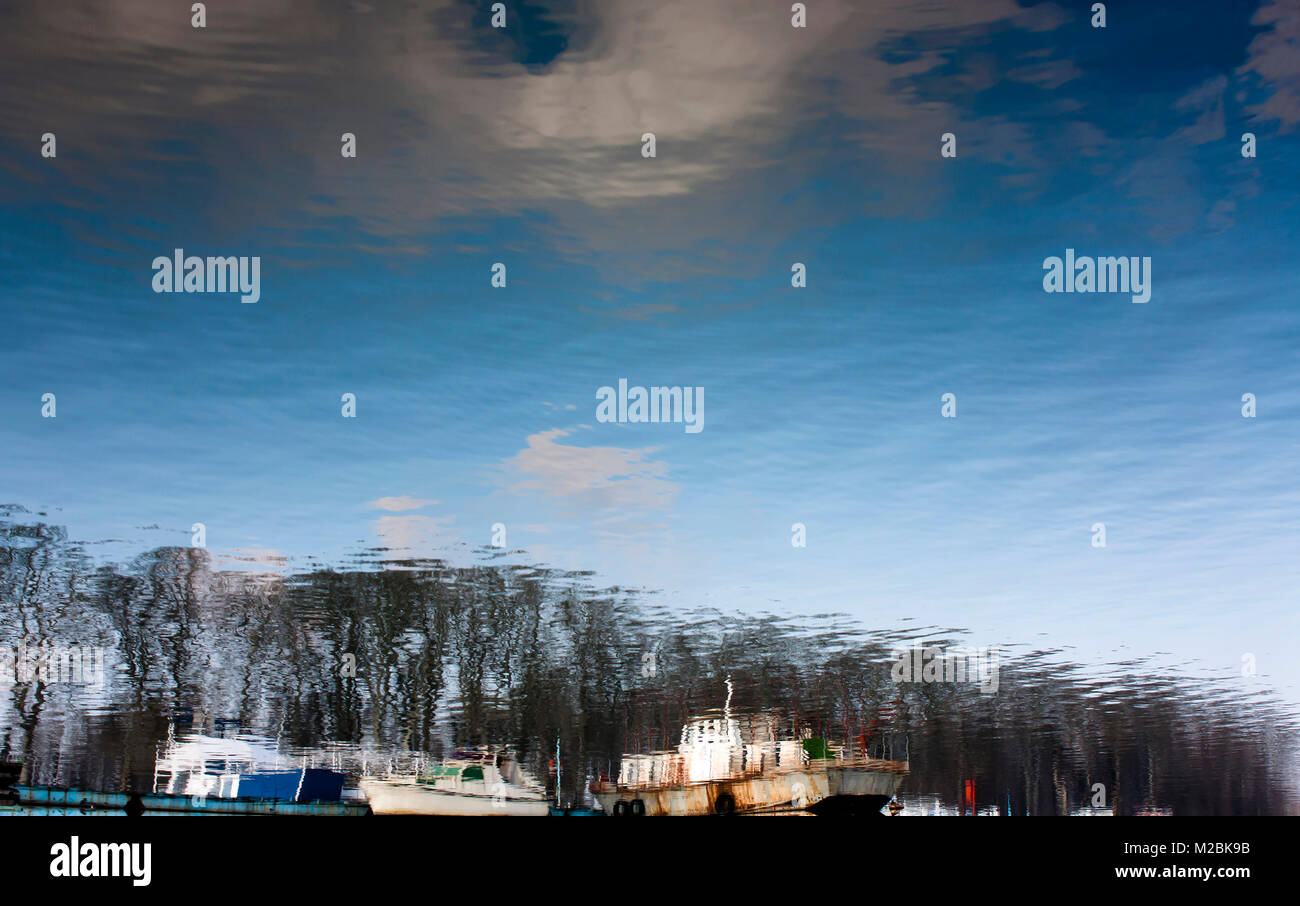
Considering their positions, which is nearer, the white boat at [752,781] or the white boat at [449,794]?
the white boat at [449,794]

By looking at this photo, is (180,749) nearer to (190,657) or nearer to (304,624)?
(190,657)

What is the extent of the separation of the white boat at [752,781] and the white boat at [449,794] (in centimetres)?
1038

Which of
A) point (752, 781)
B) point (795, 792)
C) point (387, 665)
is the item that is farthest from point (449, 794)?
point (387, 665)

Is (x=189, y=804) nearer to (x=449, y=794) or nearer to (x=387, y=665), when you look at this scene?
(x=449, y=794)

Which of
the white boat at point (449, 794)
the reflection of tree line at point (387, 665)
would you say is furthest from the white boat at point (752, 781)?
the reflection of tree line at point (387, 665)

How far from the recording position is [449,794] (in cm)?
7100

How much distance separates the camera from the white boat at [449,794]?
68.0 m

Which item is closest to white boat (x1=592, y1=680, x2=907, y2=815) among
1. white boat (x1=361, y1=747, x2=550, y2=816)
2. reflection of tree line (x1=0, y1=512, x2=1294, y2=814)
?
white boat (x1=361, y1=747, x2=550, y2=816)

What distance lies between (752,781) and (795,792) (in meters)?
4.25

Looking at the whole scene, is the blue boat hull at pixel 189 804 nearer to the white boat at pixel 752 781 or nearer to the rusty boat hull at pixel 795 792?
the white boat at pixel 752 781

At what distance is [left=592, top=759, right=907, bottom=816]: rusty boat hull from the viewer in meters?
69.5

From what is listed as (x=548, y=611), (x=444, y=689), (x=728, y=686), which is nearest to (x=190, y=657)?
(x=444, y=689)
